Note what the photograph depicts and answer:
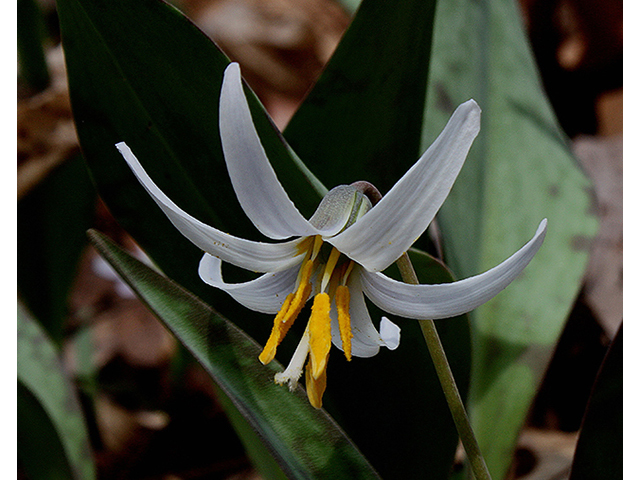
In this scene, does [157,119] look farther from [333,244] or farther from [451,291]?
[451,291]

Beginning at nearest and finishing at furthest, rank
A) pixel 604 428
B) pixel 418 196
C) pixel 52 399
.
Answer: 1. pixel 418 196
2. pixel 604 428
3. pixel 52 399

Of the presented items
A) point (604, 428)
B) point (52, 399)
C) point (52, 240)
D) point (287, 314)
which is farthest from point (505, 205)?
point (52, 240)

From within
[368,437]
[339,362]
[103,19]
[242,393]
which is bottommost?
[368,437]

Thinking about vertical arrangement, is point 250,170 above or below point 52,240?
above

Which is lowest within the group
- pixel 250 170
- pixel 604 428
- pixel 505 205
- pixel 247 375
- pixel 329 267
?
pixel 604 428

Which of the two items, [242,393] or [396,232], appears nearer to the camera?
[396,232]
